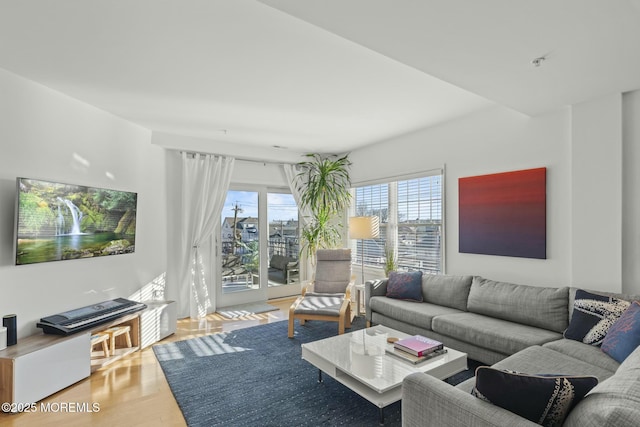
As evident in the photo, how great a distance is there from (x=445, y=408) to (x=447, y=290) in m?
2.42

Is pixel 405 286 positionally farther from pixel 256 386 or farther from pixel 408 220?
pixel 256 386

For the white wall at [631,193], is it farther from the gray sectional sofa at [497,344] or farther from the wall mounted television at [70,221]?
the wall mounted television at [70,221]

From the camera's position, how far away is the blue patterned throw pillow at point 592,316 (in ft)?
8.01

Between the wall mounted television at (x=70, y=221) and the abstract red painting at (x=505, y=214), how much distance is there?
411 centimetres

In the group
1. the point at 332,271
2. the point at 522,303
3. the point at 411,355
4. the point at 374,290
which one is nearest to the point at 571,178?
the point at 522,303

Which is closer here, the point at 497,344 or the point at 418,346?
the point at 418,346

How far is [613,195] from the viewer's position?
2.87 meters

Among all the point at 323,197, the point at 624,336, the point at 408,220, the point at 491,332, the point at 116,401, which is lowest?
the point at 116,401

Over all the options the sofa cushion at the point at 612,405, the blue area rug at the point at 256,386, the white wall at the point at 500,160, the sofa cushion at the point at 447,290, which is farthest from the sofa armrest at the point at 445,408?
the white wall at the point at 500,160

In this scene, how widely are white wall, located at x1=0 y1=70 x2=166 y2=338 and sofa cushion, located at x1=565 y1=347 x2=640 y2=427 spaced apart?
3934 millimetres

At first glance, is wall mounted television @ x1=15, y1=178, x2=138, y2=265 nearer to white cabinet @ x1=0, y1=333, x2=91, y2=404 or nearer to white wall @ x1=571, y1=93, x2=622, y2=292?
white cabinet @ x1=0, y1=333, x2=91, y2=404

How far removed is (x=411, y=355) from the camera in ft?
8.40

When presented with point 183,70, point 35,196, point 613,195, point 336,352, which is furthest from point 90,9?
point 613,195

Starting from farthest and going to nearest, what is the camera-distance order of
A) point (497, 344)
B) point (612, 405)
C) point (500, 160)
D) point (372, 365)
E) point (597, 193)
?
point (500, 160) < point (597, 193) < point (497, 344) < point (372, 365) < point (612, 405)
